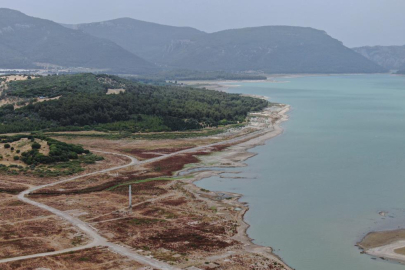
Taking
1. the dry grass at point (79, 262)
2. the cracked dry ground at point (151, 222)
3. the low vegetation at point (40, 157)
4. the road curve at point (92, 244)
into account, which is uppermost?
the low vegetation at point (40, 157)

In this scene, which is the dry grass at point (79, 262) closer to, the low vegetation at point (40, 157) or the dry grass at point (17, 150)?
the low vegetation at point (40, 157)

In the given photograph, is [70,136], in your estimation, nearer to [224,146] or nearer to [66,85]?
[224,146]

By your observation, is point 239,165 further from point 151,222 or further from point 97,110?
point 97,110

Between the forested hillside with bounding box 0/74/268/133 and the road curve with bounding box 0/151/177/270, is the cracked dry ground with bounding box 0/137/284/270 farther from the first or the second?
the forested hillside with bounding box 0/74/268/133

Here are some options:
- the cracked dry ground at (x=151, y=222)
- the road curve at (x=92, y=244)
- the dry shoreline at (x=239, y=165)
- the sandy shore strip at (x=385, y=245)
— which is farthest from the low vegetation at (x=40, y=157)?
the sandy shore strip at (x=385, y=245)

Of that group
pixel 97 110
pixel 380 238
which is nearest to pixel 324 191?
pixel 380 238

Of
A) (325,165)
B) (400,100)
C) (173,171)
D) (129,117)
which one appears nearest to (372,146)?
(325,165)
